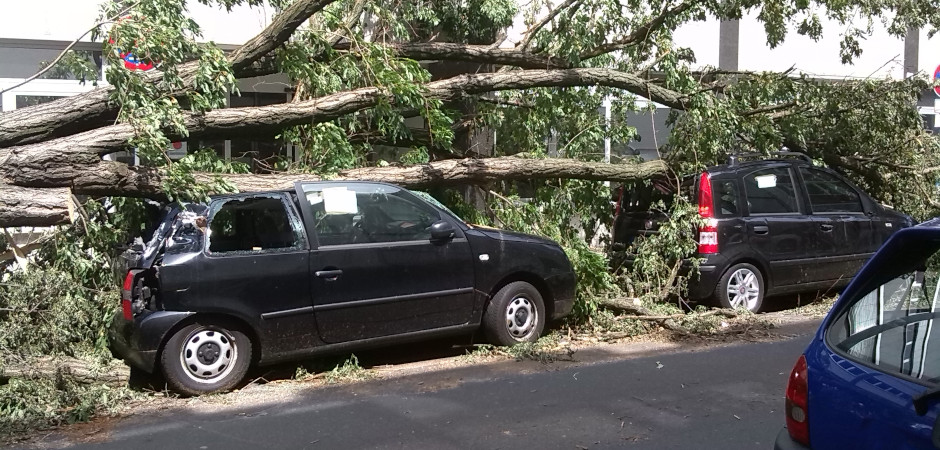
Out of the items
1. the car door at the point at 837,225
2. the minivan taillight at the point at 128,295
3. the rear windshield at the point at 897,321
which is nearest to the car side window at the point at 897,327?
the rear windshield at the point at 897,321

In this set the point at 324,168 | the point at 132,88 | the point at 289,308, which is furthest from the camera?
the point at 324,168

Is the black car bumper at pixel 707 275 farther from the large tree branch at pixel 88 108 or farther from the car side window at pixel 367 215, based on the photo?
the large tree branch at pixel 88 108

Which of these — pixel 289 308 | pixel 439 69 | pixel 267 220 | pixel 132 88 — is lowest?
pixel 289 308

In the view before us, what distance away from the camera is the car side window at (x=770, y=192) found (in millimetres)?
8883

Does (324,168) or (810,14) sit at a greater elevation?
(810,14)

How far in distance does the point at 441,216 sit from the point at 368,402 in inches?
71.4

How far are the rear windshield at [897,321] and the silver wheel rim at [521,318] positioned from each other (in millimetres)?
4213

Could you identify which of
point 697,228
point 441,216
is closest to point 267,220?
point 441,216

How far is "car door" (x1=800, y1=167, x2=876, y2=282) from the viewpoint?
9.22 meters

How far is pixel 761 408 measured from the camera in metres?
5.76

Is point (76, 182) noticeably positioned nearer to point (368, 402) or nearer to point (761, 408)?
point (368, 402)

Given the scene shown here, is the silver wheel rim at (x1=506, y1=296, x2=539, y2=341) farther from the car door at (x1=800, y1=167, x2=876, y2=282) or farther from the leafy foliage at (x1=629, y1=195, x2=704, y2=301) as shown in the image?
the car door at (x1=800, y1=167, x2=876, y2=282)

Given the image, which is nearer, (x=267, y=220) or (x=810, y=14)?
(x=267, y=220)

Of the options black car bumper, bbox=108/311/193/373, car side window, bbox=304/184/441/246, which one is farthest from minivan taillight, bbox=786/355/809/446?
black car bumper, bbox=108/311/193/373
